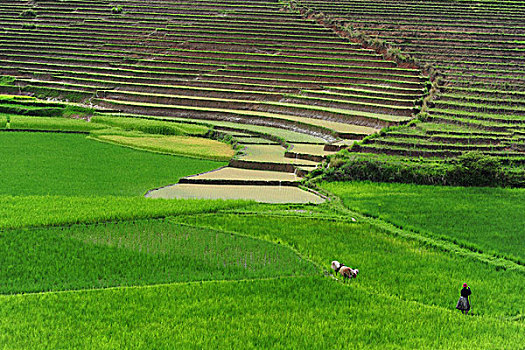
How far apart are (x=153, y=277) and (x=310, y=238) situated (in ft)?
9.98

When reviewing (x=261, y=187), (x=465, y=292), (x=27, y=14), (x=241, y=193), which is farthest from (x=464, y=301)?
(x=27, y=14)

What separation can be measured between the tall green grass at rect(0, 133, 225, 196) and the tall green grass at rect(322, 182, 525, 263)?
4.30m

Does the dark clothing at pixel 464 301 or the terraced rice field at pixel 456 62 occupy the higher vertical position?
the terraced rice field at pixel 456 62

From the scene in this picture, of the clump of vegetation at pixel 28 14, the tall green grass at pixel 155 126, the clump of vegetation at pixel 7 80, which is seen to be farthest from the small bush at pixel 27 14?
the tall green grass at pixel 155 126

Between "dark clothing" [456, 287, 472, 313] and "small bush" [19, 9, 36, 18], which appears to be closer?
"dark clothing" [456, 287, 472, 313]

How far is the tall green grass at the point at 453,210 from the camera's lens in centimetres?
1080

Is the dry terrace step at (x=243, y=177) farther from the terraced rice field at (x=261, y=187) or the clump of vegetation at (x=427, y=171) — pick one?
the clump of vegetation at (x=427, y=171)

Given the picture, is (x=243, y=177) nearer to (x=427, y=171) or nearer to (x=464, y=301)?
(x=427, y=171)

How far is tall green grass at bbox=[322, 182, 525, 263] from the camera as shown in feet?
35.4

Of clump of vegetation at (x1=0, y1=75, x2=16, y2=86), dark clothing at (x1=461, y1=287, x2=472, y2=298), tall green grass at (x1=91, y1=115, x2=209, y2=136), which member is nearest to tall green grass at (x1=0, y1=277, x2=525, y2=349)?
dark clothing at (x1=461, y1=287, x2=472, y2=298)

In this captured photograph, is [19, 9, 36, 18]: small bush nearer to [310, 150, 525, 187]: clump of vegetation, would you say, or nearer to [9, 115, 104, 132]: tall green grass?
[9, 115, 104, 132]: tall green grass

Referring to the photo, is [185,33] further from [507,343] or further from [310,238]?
[507,343]

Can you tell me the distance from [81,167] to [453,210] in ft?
30.1

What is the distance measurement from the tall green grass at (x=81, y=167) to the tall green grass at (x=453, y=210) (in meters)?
4.30
